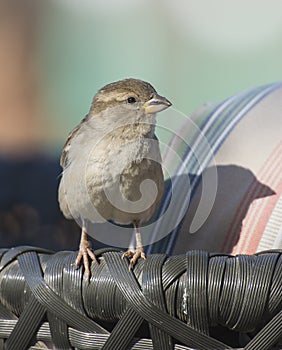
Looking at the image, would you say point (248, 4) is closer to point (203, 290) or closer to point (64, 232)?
point (64, 232)

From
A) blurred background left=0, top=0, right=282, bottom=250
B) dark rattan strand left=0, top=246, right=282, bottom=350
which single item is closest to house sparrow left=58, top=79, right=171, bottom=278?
dark rattan strand left=0, top=246, right=282, bottom=350

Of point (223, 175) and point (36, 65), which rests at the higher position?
point (223, 175)

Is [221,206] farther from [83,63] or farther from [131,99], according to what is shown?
[83,63]

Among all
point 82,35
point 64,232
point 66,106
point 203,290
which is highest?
point 203,290

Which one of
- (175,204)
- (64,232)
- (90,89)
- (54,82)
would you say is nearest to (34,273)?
(175,204)

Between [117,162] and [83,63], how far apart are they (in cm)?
269

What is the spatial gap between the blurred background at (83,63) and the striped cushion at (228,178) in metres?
1.77

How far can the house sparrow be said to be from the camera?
142 cm

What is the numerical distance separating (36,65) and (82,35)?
31cm

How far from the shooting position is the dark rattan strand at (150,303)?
784mm

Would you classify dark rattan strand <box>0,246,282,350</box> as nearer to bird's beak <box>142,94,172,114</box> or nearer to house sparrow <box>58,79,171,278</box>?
house sparrow <box>58,79,171,278</box>

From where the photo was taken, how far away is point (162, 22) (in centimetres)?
388

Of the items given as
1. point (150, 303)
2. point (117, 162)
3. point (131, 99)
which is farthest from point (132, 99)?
point (150, 303)

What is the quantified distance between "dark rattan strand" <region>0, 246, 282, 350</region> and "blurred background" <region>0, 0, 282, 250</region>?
2.26 m
